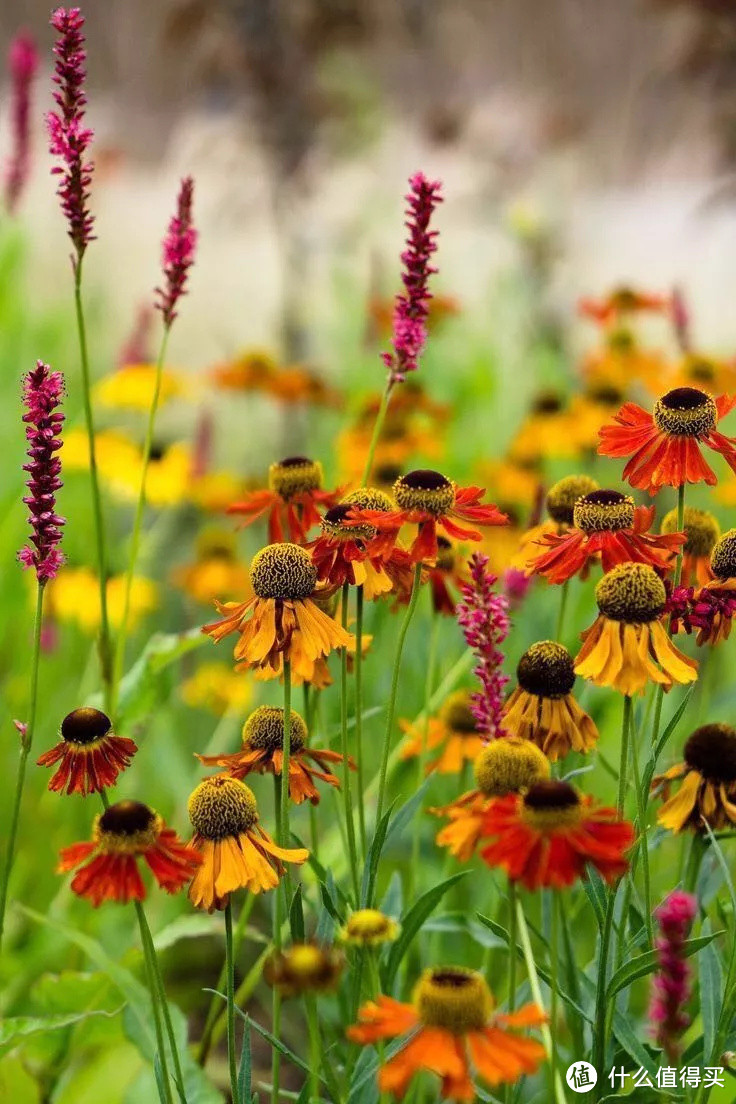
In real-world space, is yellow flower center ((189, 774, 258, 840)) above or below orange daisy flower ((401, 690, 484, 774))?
below

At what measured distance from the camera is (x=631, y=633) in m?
0.70

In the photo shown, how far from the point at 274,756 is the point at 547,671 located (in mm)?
169

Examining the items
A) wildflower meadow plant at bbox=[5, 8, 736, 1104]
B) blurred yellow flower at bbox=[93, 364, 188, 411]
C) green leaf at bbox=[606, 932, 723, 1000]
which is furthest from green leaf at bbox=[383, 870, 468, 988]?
blurred yellow flower at bbox=[93, 364, 188, 411]

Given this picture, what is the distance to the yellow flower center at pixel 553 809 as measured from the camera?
1.92 feet

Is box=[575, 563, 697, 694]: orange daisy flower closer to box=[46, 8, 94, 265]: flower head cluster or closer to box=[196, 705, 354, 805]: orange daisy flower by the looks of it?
box=[196, 705, 354, 805]: orange daisy flower

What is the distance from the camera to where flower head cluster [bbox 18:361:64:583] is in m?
0.70

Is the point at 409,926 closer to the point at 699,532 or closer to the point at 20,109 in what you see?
the point at 699,532

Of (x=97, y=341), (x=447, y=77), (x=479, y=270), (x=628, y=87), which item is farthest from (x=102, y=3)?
(x=97, y=341)

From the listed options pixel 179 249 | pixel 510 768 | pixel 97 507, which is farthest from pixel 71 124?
pixel 510 768

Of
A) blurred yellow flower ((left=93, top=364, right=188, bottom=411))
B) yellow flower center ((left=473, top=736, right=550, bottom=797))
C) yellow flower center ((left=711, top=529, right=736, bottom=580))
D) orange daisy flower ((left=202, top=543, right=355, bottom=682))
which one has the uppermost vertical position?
blurred yellow flower ((left=93, top=364, right=188, bottom=411))

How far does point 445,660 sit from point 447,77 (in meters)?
7.04

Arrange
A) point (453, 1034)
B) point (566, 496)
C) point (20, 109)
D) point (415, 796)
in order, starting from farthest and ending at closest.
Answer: point (20, 109) < point (566, 496) < point (415, 796) < point (453, 1034)

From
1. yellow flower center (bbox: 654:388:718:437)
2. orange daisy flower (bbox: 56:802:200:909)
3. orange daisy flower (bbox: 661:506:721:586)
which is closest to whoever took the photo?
orange daisy flower (bbox: 56:802:200:909)

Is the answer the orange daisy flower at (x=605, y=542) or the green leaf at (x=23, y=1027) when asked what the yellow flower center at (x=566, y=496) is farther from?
the green leaf at (x=23, y=1027)
